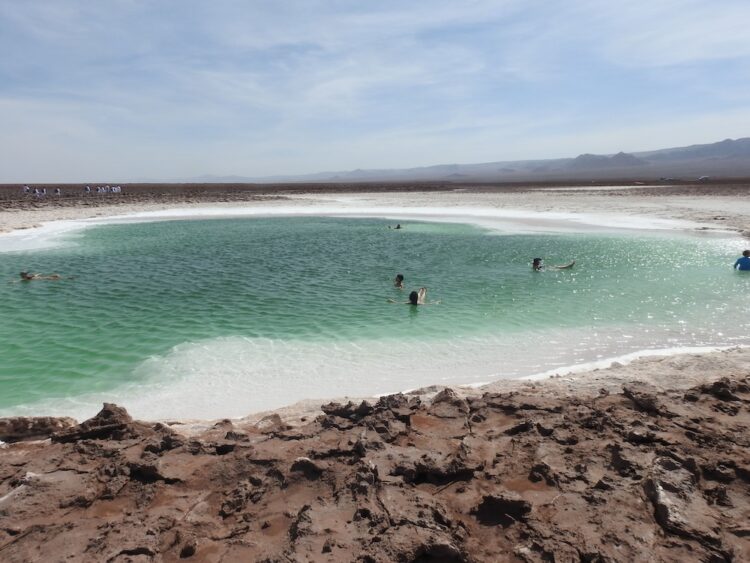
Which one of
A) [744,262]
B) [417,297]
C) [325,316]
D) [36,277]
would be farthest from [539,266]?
[36,277]

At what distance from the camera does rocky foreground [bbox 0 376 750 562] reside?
3.54 m

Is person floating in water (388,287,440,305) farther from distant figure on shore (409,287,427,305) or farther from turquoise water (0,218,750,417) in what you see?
turquoise water (0,218,750,417)

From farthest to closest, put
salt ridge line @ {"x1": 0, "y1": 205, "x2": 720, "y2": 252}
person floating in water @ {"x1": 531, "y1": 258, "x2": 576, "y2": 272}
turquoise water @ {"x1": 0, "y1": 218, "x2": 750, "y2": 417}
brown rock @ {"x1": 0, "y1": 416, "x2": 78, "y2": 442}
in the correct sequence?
salt ridge line @ {"x1": 0, "y1": 205, "x2": 720, "y2": 252}
person floating in water @ {"x1": 531, "y1": 258, "x2": 576, "y2": 272}
turquoise water @ {"x1": 0, "y1": 218, "x2": 750, "y2": 417}
brown rock @ {"x1": 0, "y1": 416, "x2": 78, "y2": 442}

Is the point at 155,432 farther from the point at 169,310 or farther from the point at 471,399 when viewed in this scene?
the point at 169,310

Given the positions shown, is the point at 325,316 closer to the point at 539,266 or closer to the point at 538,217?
the point at 539,266

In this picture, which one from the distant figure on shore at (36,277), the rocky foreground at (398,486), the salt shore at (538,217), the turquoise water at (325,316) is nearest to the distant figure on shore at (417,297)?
the turquoise water at (325,316)

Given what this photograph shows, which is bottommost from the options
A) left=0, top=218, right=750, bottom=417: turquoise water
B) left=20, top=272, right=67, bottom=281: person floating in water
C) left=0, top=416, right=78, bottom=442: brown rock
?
left=0, top=218, right=750, bottom=417: turquoise water

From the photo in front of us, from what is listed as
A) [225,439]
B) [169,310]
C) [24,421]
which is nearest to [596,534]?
[225,439]

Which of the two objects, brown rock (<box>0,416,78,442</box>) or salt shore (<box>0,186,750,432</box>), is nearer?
brown rock (<box>0,416,78,442</box>)

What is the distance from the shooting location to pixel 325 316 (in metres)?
12.1

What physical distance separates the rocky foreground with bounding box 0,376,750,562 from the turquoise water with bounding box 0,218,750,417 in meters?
2.53

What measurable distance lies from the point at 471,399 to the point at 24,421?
563 centimetres

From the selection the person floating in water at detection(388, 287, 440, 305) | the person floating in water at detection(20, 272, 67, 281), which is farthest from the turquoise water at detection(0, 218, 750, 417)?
the person floating in water at detection(20, 272, 67, 281)

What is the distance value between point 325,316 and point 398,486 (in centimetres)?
813
